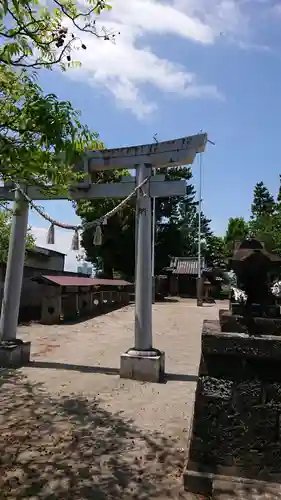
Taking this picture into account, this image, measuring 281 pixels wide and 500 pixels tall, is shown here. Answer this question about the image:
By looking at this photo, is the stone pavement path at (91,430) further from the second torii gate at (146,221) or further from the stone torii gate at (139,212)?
the stone torii gate at (139,212)

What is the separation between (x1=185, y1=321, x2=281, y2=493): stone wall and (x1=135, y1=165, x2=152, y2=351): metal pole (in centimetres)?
407

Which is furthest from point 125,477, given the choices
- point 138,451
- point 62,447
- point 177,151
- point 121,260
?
point 121,260

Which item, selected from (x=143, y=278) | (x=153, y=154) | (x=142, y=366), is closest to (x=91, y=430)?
(x=142, y=366)

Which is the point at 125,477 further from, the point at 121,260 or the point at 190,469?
the point at 121,260

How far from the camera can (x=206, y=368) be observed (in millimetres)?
3619

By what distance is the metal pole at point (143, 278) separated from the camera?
7.64 meters

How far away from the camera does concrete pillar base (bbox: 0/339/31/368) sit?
26.6 feet

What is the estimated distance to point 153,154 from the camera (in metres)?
7.94

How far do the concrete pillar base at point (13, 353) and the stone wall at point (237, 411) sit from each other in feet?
18.5

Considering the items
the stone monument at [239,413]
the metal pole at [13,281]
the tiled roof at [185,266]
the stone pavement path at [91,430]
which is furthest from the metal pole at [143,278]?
the tiled roof at [185,266]

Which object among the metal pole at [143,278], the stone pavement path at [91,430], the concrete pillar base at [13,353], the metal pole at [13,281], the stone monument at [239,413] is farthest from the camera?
the metal pole at [13,281]

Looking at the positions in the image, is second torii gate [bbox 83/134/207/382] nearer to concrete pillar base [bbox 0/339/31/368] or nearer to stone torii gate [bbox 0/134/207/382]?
stone torii gate [bbox 0/134/207/382]

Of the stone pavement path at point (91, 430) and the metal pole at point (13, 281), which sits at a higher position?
the metal pole at point (13, 281)

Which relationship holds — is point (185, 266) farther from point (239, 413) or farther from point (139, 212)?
point (239, 413)
